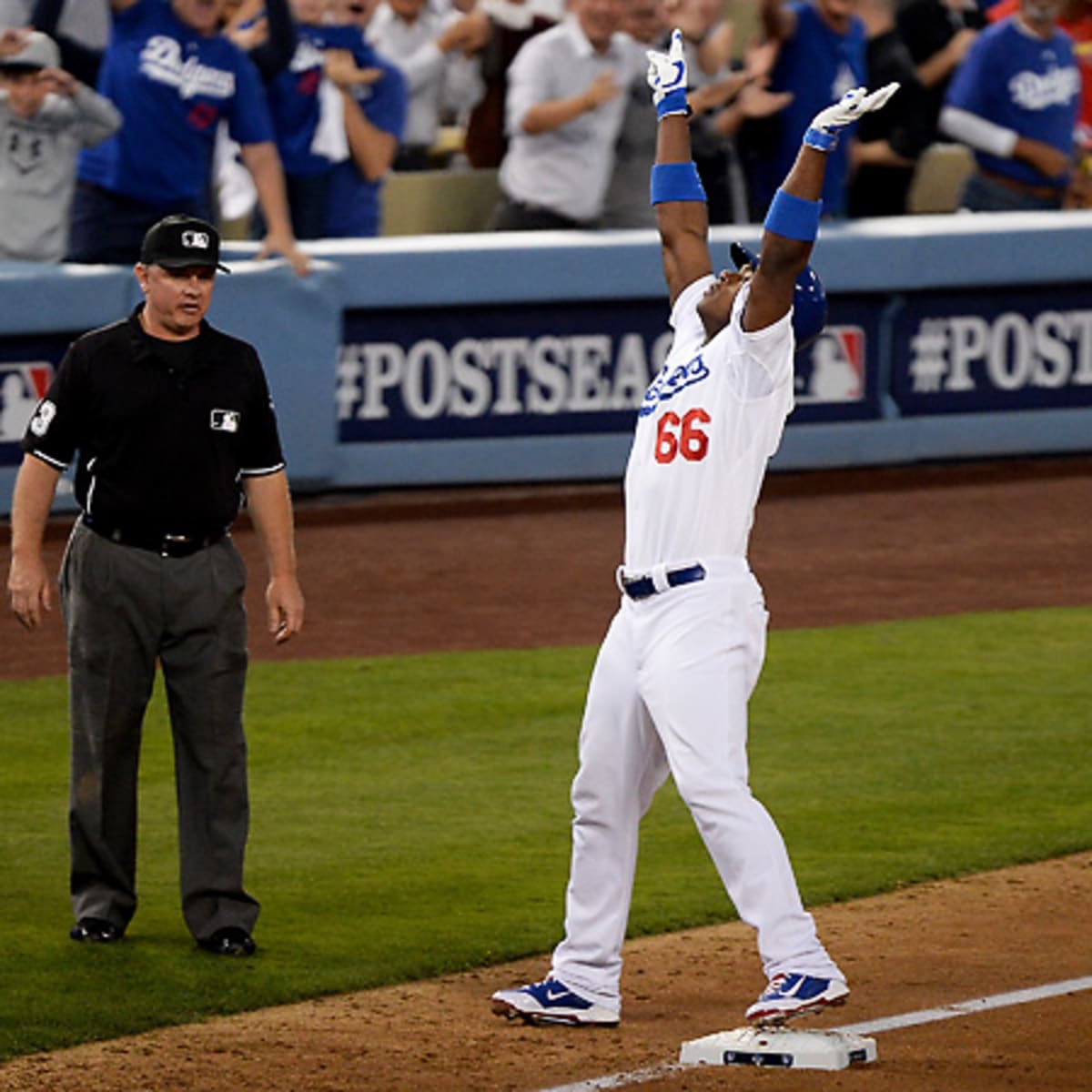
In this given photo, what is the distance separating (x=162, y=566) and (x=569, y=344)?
7.50 m

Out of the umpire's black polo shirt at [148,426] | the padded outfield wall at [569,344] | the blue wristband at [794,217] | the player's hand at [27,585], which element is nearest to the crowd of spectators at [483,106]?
the padded outfield wall at [569,344]

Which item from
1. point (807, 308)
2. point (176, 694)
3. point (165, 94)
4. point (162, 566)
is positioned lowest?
point (176, 694)

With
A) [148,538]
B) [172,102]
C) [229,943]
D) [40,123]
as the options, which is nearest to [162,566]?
[148,538]

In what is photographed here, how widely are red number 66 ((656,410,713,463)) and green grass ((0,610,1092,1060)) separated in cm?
159

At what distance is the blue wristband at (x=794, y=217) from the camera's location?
5934 millimetres

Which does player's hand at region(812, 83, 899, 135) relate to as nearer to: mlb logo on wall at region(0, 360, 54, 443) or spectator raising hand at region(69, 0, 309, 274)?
spectator raising hand at region(69, 0, 309, 274)

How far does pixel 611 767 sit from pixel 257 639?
523 centimetres

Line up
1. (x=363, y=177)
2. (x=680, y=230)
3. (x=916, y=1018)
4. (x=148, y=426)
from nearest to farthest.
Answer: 1. (x=916, y=1018)
2. (x=680, y=230)
3. (x=148, y=426)
4. (x=363, y=177)

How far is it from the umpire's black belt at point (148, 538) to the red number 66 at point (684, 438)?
1464 millimetres

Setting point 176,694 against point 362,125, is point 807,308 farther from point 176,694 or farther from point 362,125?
point 362,125

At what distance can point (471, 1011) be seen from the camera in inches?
257

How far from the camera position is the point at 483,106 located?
15.1m

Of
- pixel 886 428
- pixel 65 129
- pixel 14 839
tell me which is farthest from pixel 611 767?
pixel 886 428

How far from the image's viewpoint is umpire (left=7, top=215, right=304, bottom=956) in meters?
6.98
